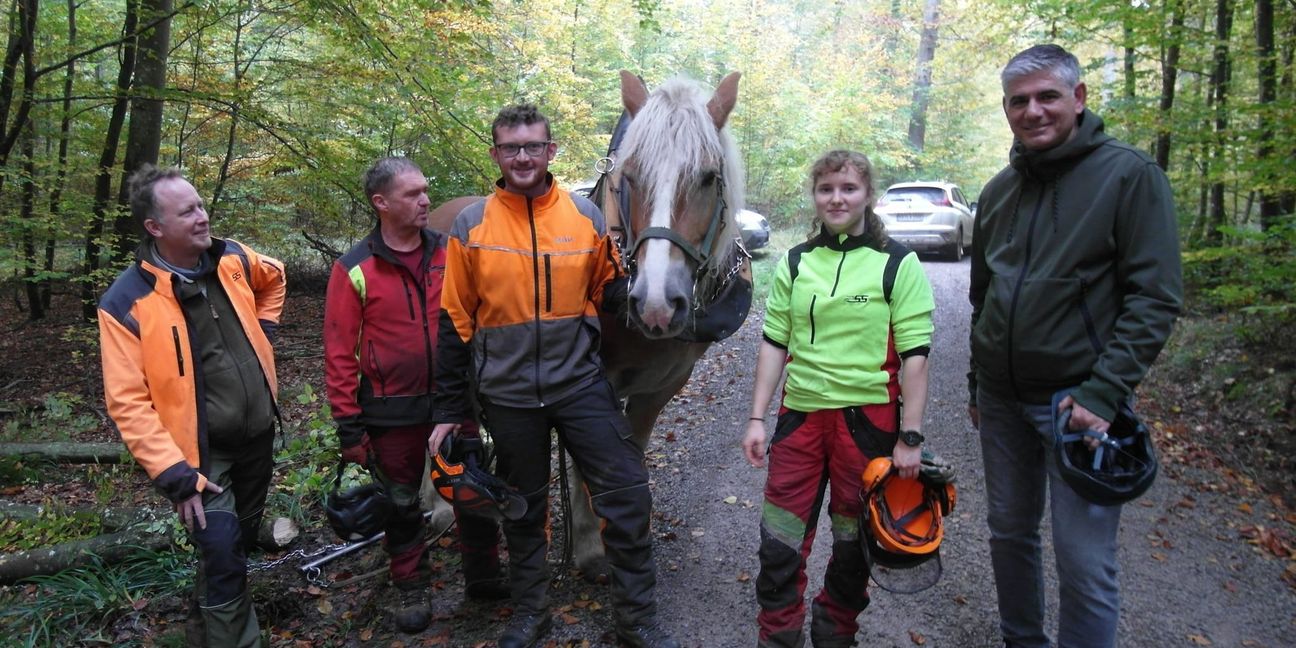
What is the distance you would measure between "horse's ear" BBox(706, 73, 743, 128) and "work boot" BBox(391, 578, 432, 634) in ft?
8.44

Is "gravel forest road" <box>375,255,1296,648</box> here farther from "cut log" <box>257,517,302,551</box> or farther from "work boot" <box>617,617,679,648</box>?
"cut log" <box>257,517,302,551</box>

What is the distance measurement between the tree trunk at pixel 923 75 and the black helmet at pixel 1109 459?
1941cm

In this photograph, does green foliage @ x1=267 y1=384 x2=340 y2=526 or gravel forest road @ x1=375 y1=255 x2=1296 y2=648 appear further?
green foliage @ x1=267 y1=384 x2=340 y2=526

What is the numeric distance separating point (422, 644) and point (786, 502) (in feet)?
5.95

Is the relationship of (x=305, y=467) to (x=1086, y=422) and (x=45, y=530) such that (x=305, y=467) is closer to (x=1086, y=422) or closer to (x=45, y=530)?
(x=45, y=530)

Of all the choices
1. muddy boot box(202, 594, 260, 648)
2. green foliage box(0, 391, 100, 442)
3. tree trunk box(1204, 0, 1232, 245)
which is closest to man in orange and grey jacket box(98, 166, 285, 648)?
muddy boot box(202, 594, 260, 648)

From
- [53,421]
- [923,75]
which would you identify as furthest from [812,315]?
[923,75]

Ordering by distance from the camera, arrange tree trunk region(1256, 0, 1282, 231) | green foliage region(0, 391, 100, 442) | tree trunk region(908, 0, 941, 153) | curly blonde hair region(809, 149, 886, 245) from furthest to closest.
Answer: tree trunk region(908, 0, 941, 153)
green foliage region(0, 391, 100, 442)
tree trunk region(1256, 0, 1282, 231)
curly blonde hair region(809, 149, 886, 245)

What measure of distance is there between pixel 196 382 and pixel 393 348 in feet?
2.46

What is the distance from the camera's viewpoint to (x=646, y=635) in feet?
9.03

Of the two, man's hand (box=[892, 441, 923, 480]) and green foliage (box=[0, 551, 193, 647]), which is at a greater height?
man's hand (box=[892, 441, 923, 480])

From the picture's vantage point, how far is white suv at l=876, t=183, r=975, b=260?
509 inches

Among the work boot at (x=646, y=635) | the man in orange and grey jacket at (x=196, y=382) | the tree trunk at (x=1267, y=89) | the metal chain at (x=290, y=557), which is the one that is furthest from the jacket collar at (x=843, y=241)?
the tree trunk at (x=1267, y=89)

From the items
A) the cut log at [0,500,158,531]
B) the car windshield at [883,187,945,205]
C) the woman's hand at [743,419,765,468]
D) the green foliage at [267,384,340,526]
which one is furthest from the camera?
the car windshield at [883,187,945,205]
